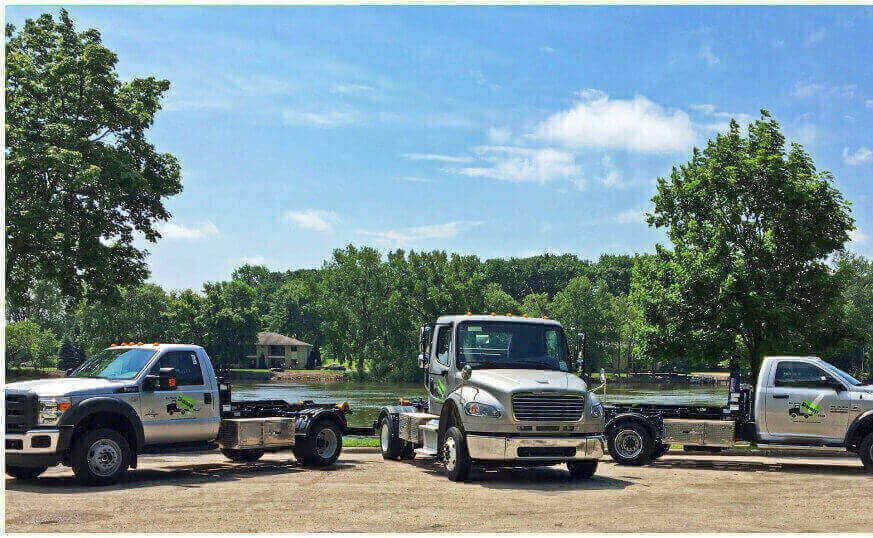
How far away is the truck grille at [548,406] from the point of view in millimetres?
15258

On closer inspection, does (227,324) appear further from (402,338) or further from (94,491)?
(94,491)

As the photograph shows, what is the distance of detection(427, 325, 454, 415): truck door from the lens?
55.9 ft

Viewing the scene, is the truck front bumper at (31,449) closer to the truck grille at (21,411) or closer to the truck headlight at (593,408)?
the truck grille at (21,411)

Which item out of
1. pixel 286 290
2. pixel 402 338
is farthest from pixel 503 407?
pixel 286 290

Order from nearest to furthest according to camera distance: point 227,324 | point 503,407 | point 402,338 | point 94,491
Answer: point 94,491 < point 503,407 < point 402,338 < point 227,324

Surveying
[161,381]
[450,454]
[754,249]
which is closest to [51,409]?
[161,381]

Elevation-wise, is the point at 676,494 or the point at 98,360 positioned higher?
the point at 98,360

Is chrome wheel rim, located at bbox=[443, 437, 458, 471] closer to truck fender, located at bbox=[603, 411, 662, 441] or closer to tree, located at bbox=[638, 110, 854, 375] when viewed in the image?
truck fender, located at bbox=[603, 411, 662, 441]

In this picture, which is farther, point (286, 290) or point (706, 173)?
point (286, 290)

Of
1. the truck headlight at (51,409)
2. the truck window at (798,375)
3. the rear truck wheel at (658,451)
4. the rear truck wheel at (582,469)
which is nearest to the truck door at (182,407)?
the truck headlight at (51,409)

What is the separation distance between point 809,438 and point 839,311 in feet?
34.3

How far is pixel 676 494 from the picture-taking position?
14125mm

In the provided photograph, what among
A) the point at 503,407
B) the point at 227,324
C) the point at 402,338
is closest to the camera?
the point at 503,407

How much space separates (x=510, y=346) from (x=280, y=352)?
142601 mm
